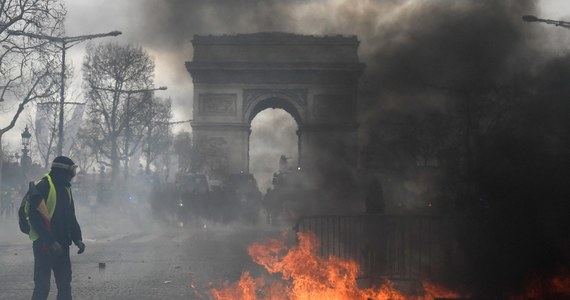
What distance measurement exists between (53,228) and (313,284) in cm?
259

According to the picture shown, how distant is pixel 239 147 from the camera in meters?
42.6

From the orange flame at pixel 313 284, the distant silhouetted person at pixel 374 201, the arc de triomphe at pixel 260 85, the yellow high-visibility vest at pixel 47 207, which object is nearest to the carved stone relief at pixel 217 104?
the arc de triomphe at pixel 260 85

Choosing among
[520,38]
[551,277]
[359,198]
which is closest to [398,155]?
[359,198]

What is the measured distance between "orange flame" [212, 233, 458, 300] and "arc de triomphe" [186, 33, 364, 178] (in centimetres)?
3052

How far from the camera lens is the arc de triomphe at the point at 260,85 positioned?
40.2 metres

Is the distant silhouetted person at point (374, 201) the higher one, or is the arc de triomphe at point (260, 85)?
the arc de triomphe at point (260, 85)

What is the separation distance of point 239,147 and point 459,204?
34.4 m

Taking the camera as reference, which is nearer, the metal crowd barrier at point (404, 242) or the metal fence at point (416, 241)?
the metal fence at point (416, 241)

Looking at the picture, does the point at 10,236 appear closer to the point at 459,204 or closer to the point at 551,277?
the point at 459,204

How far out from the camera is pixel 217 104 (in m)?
42.8

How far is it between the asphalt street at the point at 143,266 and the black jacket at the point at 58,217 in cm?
213

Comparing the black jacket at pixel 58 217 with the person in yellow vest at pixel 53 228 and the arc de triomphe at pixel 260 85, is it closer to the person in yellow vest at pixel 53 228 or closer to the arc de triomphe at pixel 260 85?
the person in yellow vest at pixel 53 228

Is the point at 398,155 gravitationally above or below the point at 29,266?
above

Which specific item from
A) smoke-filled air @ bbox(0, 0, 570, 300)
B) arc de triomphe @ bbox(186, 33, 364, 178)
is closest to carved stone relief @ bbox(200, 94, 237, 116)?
arc de triomphe @ bbox(186, 33, 364, 178)
